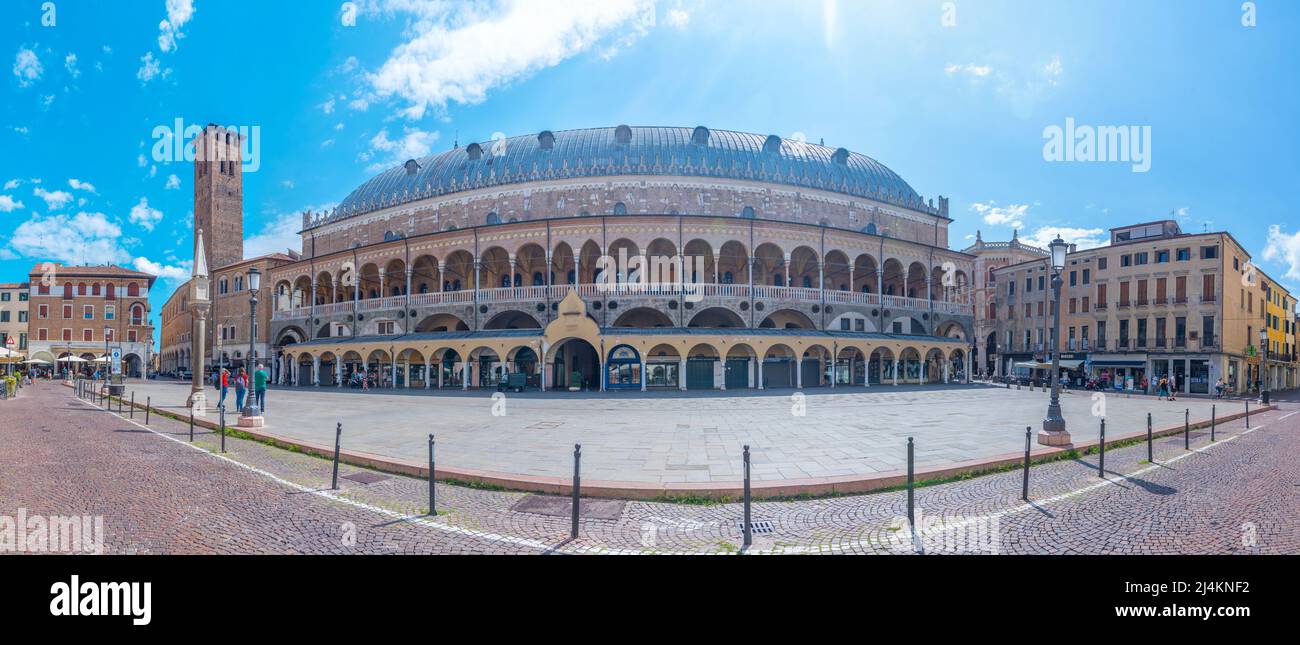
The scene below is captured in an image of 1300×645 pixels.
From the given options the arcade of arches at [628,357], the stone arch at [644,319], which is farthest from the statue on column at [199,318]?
the stone arch at [644,319]

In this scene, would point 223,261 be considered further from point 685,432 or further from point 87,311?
point 685,432

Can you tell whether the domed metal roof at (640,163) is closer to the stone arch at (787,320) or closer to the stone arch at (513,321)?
the stone arch at (513,321)

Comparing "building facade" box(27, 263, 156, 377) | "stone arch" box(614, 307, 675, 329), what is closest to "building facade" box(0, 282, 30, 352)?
"building facade" box(27, 263, 156, 377)

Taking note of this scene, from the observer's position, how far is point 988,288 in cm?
5925

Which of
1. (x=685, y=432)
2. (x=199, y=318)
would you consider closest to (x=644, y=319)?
(x=685, y=432)

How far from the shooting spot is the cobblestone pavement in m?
5.75

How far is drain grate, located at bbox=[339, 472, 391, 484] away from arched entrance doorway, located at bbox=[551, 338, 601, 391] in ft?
77.5

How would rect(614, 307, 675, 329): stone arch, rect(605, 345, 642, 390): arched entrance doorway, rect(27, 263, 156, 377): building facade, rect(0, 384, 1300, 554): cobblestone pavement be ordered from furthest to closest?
rect(27, 263, 156, 377): building facade
rect(614, 307, 675, 329): stone arch
rect(605, 345, 642, 390): arched entrance doorway
rect(0, 384, 1300, 554): cobblestone pavement

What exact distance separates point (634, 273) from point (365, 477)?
27.4 meters

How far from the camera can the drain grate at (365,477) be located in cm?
872

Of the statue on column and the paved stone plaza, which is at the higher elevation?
the statue on column

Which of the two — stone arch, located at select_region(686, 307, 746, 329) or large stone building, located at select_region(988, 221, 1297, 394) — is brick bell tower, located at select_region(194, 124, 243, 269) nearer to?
stone arch, located at select_region(686, 307, 746, 329)

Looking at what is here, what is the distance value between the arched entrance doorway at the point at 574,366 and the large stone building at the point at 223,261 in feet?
116

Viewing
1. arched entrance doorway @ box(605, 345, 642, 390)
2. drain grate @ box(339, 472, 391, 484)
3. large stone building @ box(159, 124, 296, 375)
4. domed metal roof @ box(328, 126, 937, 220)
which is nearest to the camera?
drain grate @ box(339, 472, 391, 484)
